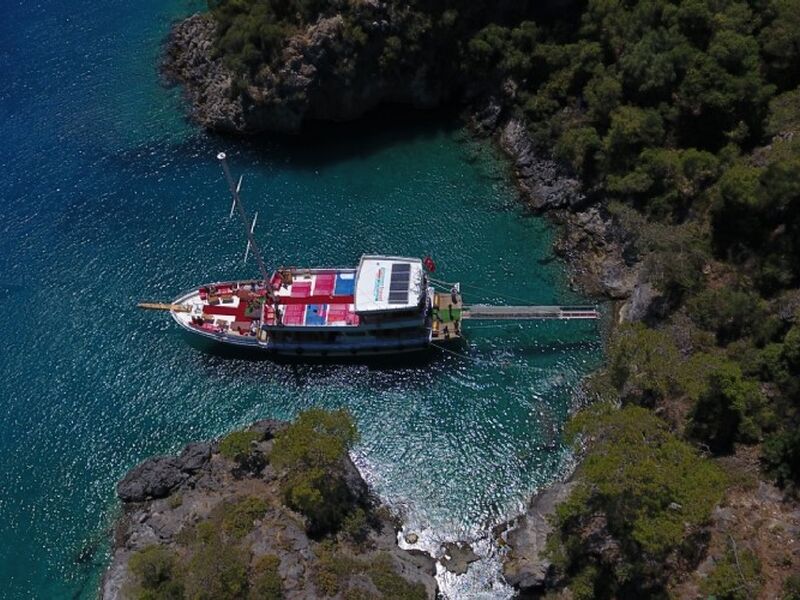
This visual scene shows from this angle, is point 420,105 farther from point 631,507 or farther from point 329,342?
point 631,507

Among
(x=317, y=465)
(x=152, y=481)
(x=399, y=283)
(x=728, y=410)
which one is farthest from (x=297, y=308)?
(x=728, y=410)

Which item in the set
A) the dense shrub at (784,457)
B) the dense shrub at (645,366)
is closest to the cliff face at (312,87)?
the dense shrub at (645,366)

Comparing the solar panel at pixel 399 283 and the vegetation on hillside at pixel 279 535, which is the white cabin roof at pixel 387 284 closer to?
the solar panel at pixel 399 283

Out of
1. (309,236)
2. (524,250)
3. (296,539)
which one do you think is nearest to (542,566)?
(296,539)

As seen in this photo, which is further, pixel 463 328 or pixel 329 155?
pixel 329 155

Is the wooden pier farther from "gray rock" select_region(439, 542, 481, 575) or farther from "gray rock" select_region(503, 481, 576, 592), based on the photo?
"gray rock" select_region(439, 542, 481, 575)

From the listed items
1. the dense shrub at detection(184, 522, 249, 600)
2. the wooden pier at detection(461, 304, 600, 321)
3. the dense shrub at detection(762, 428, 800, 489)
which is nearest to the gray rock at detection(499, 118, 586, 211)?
the wooden pier at detection(461, 304, 600, 321)

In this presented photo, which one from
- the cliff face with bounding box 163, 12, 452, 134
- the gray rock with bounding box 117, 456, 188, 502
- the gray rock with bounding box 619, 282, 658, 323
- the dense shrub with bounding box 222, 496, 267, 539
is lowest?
the gray rock with bounding box 117, 456, 188, 502

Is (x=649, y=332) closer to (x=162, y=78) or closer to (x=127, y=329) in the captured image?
(x=127, y=329)
